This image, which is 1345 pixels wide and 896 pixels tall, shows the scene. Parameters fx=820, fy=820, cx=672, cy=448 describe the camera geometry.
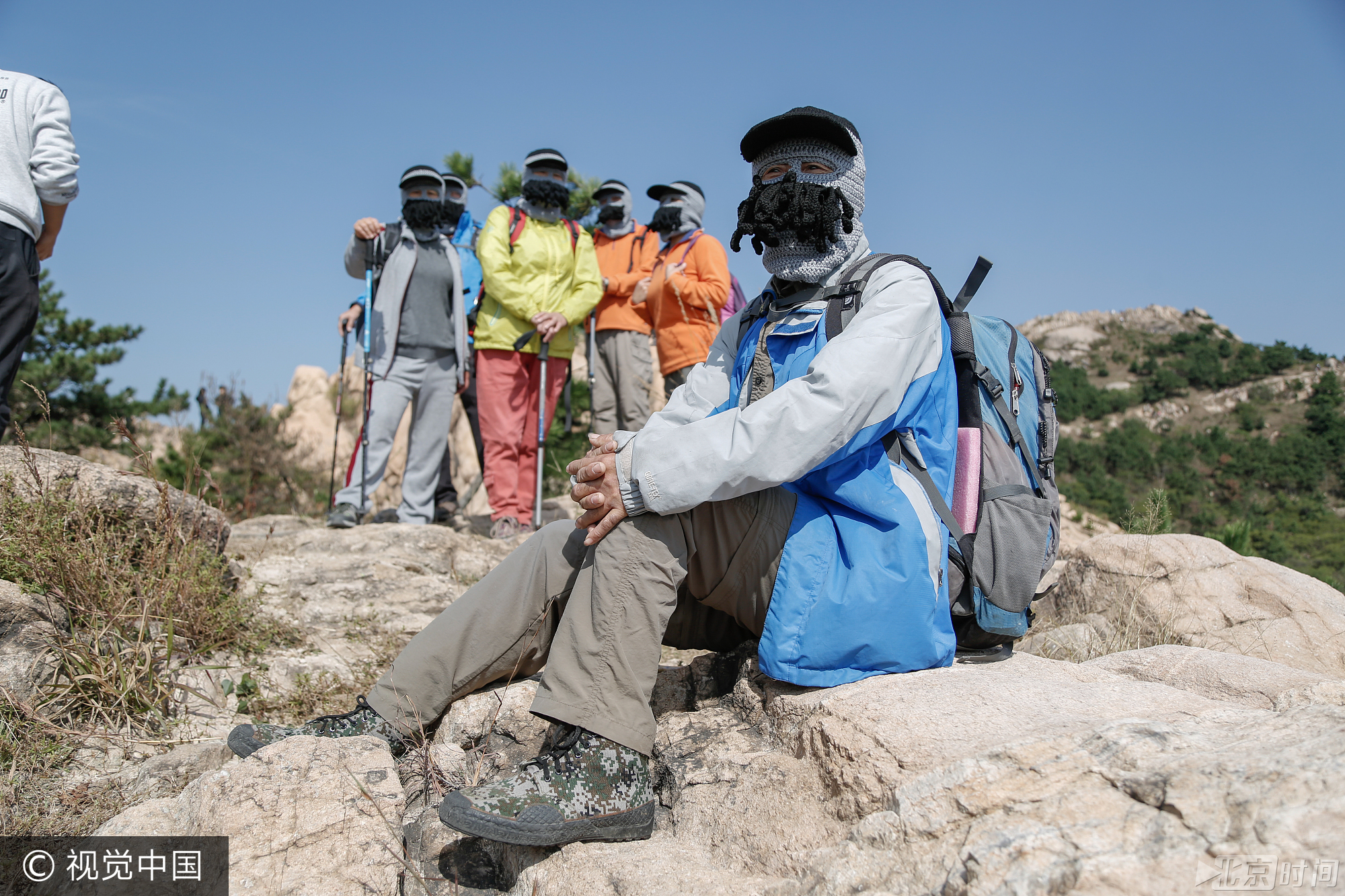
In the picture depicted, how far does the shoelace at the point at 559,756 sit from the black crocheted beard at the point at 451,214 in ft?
15.4

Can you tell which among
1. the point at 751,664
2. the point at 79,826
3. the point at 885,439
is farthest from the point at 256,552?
the point at 885,439

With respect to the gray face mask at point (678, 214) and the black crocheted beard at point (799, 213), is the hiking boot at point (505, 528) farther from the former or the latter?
the black crocheted beard at point (799, 213)

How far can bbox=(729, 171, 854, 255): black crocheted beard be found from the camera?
2.55 metres

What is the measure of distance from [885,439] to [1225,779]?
1188 millimetres

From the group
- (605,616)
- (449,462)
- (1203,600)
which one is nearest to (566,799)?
(605,616)

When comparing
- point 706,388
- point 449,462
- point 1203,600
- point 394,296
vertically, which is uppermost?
point 394,296

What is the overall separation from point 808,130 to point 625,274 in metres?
3.64

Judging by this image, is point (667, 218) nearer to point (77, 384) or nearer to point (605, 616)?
point (605, 616)

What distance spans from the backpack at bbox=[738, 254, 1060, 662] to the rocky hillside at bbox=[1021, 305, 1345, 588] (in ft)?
8.86

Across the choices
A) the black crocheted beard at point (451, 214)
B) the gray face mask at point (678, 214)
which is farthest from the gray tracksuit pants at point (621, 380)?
the black crocheted beard at point (451, 214)

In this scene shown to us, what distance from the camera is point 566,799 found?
187 centimetres

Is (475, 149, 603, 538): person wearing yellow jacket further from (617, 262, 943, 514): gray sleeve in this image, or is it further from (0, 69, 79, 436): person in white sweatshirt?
(617, 262, 943, 514): gray sleeve

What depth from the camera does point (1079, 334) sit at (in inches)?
1250

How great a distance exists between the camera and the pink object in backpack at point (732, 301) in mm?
5961
